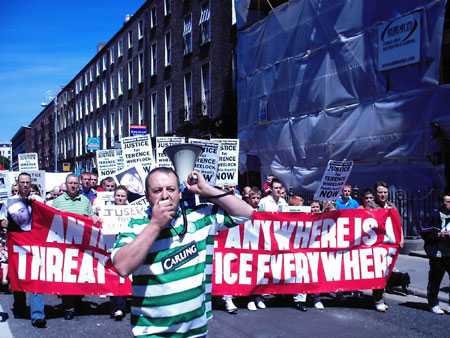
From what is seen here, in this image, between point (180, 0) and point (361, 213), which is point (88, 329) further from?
point (180, 0)

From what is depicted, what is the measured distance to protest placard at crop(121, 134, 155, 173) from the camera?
9.73m

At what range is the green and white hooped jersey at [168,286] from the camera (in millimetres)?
2754

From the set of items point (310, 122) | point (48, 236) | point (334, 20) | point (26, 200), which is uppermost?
point (334, 20)

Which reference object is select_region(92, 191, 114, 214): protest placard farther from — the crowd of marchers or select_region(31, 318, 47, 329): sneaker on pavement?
select_region(31, 318, 47, 329): sneaker on pavement

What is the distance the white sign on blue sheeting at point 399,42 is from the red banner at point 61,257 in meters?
8.84

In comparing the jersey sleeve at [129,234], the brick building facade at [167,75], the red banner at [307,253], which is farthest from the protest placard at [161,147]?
the brick building facade at [167,75]

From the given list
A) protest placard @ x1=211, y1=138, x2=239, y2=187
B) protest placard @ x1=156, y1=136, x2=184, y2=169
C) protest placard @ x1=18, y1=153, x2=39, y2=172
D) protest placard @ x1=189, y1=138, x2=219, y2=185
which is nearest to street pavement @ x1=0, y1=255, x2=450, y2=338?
protest placard @ x1=189, y1=138, x2=219, y2=185

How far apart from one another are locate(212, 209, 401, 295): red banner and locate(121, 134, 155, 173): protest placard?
3.00 m

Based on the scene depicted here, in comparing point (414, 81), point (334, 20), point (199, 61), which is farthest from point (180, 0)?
point (414, 81)

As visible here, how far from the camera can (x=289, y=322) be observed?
6582 mm

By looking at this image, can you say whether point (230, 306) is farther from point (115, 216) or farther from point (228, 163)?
point (228, 163)

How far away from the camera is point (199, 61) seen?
87.0 feet

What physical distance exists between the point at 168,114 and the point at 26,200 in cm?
2418

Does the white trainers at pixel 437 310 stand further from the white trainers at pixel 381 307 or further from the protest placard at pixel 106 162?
the protest placard at pixel 106 162
